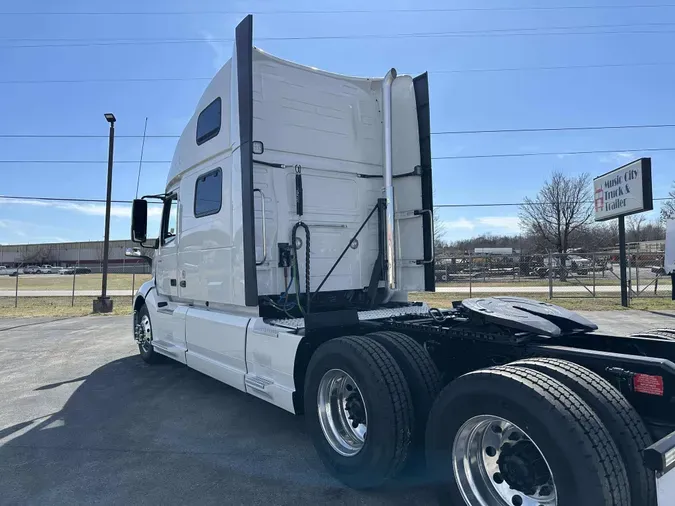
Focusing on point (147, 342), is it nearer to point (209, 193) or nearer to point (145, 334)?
point (145, 334)

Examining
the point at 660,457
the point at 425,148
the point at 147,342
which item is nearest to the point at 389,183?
the point at 425,148

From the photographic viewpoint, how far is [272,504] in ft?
10.2

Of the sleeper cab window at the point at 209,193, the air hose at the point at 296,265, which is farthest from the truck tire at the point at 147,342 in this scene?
the air hose at the point at 296,265

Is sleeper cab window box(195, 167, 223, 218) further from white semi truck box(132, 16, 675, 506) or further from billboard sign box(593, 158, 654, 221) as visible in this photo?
billboard sign box(593, 158, 654, 221)

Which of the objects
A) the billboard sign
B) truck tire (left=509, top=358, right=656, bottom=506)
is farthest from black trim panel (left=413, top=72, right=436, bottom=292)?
the billboard sign

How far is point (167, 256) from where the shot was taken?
21.6 feet

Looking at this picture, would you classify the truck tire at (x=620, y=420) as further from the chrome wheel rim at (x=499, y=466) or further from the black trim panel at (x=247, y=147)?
the black trim panel at (x=247, y=147)

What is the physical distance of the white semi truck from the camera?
2271mm

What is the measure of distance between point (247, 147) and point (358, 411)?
2462mm

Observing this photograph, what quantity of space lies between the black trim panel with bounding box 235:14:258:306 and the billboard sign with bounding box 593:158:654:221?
52.7ft

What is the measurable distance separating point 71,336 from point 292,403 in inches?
352

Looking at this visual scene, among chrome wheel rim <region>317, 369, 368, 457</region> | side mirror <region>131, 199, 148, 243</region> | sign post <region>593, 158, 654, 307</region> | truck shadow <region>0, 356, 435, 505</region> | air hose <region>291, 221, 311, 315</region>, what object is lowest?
truck shadow <region>0, 356, 435, 505</region>

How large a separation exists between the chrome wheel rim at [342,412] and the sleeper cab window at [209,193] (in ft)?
7.75

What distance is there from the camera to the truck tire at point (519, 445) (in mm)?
2029
